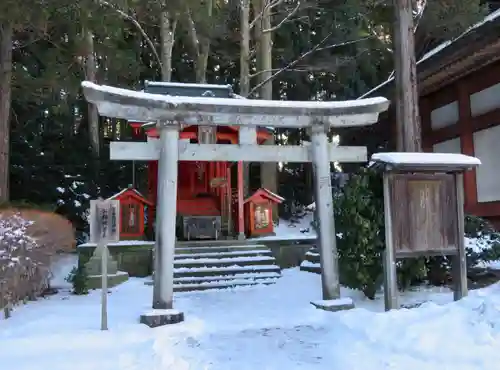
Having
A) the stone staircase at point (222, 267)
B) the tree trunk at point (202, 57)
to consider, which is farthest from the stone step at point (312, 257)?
the tree trunk at point (202, 57)

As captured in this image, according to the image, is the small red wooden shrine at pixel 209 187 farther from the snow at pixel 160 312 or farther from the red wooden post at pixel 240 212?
the snow at pixel 160 312

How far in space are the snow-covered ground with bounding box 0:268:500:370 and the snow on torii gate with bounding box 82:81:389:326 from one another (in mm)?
772

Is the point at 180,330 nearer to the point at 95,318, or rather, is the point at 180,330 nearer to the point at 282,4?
the point at 95,318

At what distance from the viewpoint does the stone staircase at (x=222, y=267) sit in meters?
11.0

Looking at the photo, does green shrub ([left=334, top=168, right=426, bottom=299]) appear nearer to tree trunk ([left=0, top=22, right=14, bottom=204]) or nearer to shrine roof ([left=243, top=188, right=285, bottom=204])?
shrine roof ([left=243, top=188, right=285, bottom=204])

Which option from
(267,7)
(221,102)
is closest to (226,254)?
(221,102)

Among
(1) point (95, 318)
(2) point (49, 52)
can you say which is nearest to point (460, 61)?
(1) point (95, 318)

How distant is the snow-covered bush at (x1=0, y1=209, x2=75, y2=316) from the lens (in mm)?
7482

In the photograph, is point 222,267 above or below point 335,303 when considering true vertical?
above

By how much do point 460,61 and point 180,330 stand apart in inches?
367

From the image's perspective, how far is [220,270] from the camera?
1147 cm

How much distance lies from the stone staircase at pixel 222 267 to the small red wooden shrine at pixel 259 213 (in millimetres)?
1718

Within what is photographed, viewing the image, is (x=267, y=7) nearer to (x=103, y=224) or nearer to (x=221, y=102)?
(x=221, y=102)

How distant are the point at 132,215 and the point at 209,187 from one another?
298 cm
